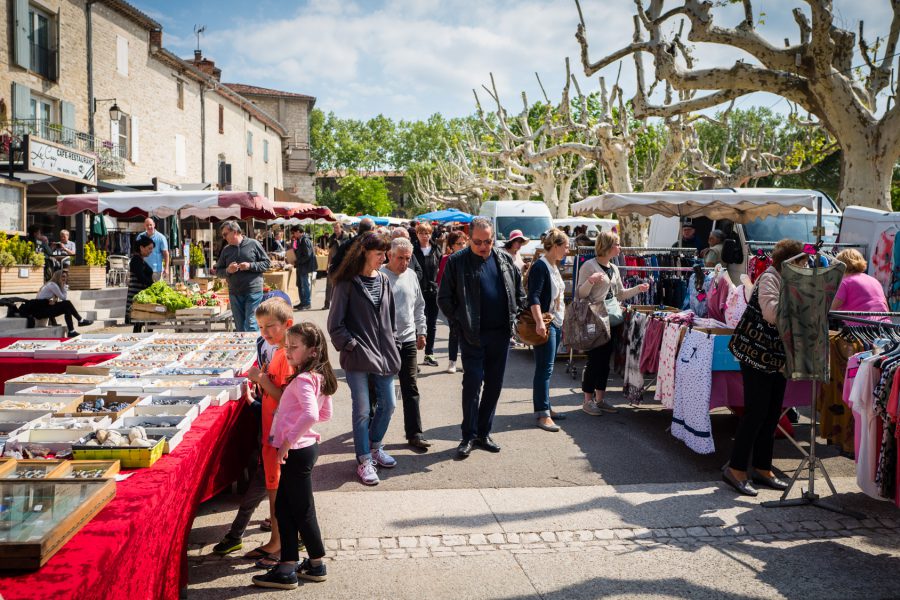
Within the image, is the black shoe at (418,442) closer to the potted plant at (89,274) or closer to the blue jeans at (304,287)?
the blue jeans at (304,287)

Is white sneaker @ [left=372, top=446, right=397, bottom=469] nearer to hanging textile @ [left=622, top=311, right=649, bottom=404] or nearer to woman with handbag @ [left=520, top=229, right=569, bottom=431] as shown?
woman with handbag @ [left=520, top=229, right=569, bottom=431]

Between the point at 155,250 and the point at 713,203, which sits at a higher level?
the point at 713,203

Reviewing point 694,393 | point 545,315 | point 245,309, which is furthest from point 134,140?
point 694,393

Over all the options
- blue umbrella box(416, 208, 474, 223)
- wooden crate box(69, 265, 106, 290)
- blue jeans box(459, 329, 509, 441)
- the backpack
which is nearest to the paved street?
blue jeans box(459, 329, 509, 441)

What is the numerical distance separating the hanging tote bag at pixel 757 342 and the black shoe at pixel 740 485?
851mm

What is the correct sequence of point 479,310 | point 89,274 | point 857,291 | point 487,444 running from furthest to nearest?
1. point 89,274
2. point 857,291
3. point 487,444
4. point 479,310

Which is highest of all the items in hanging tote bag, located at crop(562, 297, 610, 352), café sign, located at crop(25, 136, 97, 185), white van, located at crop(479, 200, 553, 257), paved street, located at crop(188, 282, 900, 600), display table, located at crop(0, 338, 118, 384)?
café sign, located at crop(25, 136, 97, 185)

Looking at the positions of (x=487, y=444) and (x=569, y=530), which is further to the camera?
(x=487, y=444)

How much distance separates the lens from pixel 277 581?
3703mm

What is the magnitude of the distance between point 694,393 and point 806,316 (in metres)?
1.42

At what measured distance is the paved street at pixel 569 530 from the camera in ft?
12.6

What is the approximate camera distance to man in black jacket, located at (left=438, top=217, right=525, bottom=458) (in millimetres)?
5930

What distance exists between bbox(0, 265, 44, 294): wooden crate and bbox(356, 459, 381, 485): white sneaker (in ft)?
45.9

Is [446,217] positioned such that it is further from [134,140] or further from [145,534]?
[145,534]
